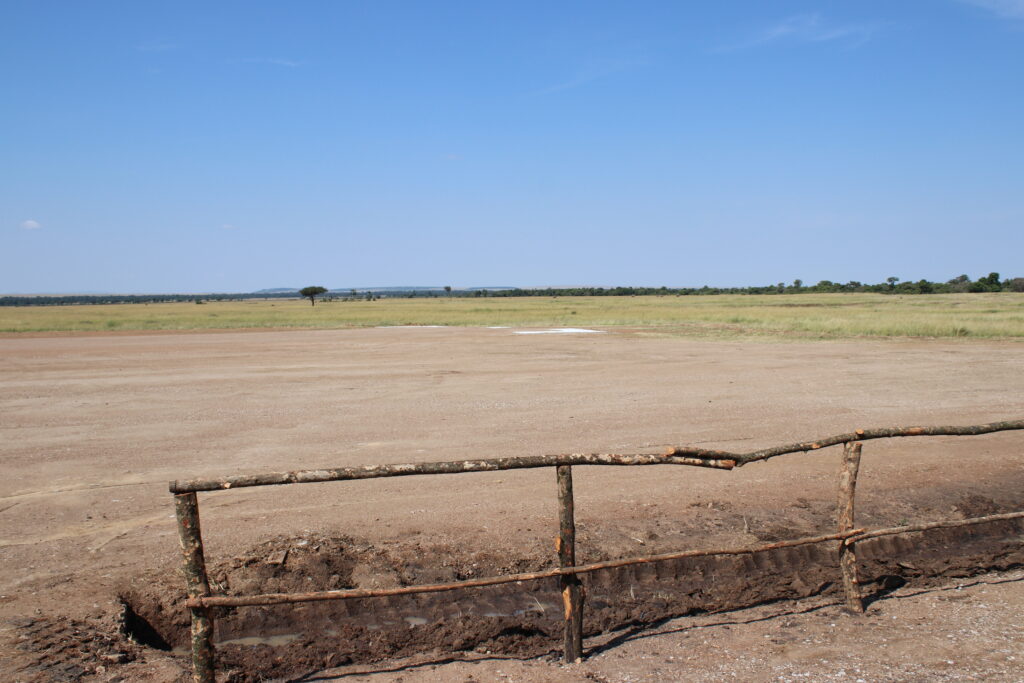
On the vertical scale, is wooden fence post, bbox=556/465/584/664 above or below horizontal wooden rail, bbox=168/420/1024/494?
below

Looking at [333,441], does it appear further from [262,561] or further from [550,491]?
[262,561]

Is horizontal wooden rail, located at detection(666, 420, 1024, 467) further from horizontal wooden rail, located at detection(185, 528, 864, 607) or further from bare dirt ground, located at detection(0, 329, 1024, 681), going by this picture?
bare dirt ground, located at detection(0, 329, 1024, 681)

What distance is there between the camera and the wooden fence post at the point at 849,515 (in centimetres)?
538

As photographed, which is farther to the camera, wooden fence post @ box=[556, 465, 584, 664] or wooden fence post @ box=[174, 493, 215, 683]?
wooden fence post @ box=[556, 465, 584, 664]

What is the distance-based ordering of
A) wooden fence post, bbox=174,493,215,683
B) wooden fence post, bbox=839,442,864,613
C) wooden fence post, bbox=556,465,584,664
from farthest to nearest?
wooden fence post, bbox=839,442,864,613 < wooden fence post, bbox=556,465,584,664 < wooden fence post, bbox=174,493,215,683

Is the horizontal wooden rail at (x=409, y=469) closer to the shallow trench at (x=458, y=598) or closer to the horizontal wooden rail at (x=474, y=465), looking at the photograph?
the horizontal wooden rail at (x=474, y=465)

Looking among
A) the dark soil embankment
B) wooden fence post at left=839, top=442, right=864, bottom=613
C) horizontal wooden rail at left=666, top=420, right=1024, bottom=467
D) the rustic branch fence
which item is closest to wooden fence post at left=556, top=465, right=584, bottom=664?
the rustic branch fence

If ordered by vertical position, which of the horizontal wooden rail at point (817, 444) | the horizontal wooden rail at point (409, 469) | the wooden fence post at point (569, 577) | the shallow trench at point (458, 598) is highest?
the horizontal wooden rail at point (409, 469)

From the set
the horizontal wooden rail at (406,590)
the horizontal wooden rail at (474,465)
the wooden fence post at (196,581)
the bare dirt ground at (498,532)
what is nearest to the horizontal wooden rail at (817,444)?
the horizontal wooden rail at (474,465)

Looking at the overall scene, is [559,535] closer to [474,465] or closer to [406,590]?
[474,465]

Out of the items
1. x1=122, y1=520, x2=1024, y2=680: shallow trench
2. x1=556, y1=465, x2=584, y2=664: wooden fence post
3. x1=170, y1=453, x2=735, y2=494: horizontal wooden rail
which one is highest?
x1=170, y1=453, x2=735, y2=494: horizontal wooden rail

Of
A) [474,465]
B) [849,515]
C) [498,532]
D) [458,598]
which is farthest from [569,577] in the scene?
[849,515]

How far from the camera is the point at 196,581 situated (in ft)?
13.7

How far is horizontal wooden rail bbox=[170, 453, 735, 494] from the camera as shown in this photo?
418 centimetres
